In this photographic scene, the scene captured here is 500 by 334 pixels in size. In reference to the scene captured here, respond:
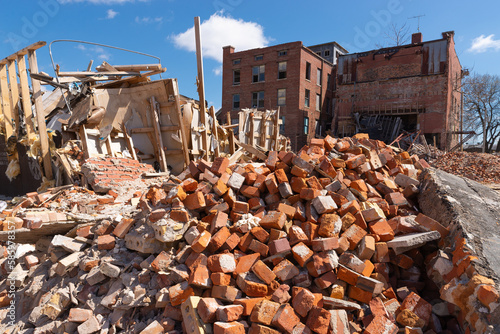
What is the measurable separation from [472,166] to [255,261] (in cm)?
1595

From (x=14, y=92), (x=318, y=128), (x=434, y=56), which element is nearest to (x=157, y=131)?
(x=14, y=92)

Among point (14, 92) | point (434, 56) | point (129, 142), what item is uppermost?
point (434, 56)

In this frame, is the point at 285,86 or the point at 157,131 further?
the point at 285,86

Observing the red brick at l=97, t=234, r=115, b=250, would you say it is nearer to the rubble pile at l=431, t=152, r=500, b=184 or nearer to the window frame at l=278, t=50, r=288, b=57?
the rubble pile at l=431, t=152, r=500, b=184

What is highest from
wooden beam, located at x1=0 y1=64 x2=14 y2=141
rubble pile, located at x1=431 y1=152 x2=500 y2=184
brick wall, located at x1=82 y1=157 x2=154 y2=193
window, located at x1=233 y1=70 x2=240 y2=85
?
window, located at x1=233 y1=70 x2=240 y2=85

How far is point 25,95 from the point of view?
29.6ft

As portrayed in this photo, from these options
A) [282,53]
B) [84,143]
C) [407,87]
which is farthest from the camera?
[282,53]

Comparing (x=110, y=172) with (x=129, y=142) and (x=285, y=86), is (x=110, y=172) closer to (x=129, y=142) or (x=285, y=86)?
(x=129, y=142)

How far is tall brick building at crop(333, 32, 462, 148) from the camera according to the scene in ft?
74.0

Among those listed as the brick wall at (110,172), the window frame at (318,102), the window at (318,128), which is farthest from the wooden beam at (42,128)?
the window frame at (318,102)

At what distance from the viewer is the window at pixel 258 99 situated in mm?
27750

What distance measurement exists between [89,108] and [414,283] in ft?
24.5

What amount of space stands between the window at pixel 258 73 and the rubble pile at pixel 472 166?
15.5m

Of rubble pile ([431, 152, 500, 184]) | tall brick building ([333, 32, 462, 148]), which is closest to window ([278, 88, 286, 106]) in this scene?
tall brick building ([333, 32, 462, 148])
